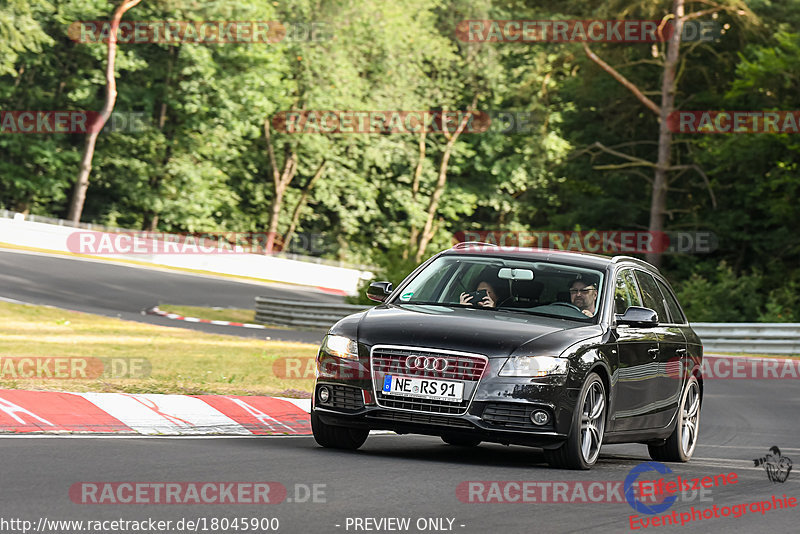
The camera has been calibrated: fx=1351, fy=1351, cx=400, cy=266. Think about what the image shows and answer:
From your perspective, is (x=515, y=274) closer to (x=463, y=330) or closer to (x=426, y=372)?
(x=463, y=330)

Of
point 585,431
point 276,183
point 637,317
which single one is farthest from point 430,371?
point 276,183

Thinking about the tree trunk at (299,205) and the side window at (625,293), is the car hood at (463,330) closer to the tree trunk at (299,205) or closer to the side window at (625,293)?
the side window at (625,293)

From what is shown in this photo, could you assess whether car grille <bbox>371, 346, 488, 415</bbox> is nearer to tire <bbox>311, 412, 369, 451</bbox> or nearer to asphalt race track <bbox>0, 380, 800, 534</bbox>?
asphalt race track <bbox>0, 380, 800, 534</bbox>

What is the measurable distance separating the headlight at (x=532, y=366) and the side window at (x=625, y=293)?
4.63 ft

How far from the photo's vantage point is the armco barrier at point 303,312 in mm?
31656

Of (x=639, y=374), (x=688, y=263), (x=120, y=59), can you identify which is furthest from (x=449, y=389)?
(x=120, y=59)

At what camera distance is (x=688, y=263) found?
44.6 m

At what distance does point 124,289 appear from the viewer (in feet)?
123

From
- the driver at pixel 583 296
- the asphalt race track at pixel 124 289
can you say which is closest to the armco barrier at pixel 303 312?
the asphalt race track at pixel 124 289

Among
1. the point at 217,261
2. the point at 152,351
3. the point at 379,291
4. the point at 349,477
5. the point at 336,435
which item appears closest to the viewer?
the point at 349,477

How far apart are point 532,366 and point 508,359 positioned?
174 millimetres

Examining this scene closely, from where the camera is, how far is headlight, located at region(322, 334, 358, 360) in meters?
9.50

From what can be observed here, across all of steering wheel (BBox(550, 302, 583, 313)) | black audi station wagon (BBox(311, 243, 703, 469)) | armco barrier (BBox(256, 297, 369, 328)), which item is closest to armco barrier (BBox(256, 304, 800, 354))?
armco barrier (BBox(256, 297, 369, 328))

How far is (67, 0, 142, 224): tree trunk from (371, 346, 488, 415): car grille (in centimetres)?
4891
